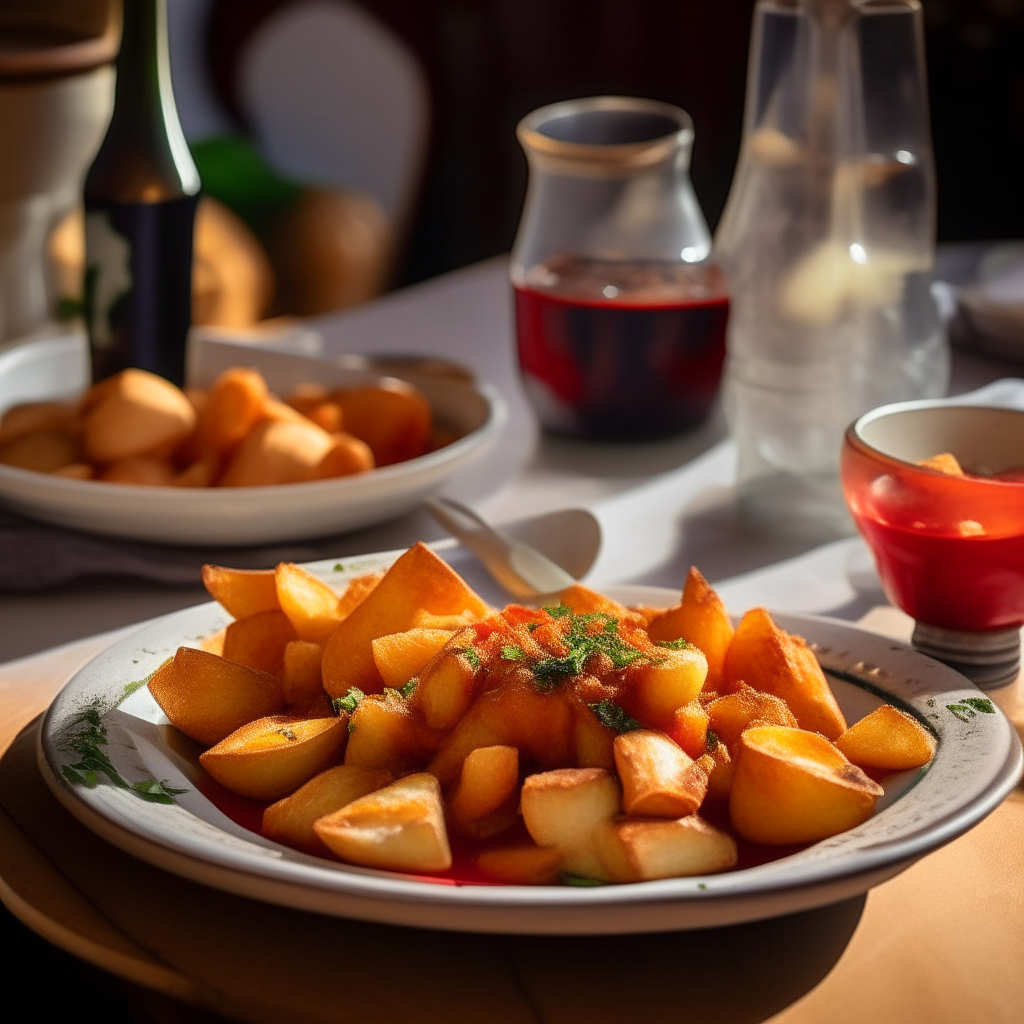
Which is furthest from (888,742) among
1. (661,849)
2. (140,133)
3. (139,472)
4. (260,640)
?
(140,133)

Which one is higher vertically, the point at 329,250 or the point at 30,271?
the point at 30,271

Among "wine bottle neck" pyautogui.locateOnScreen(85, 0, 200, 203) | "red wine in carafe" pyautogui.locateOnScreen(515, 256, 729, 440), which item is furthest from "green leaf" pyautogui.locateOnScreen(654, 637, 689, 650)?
"wine bottle neck" pyautogui.locateOnScreen(85, 0, 200, 203)

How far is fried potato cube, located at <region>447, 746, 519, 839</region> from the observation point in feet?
2.36

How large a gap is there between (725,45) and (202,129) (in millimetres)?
1459

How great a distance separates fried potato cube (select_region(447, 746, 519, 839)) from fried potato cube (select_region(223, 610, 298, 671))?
0.22 metres

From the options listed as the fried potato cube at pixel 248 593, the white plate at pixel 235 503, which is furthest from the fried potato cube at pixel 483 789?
the white plate at pixel 235 503

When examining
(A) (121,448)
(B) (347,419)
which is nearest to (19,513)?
(A) (121,448)

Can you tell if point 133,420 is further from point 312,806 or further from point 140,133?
point 312,806

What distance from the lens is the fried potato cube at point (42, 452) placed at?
1.30 m

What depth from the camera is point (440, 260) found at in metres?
4.34

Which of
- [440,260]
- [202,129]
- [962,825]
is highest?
[962,825]

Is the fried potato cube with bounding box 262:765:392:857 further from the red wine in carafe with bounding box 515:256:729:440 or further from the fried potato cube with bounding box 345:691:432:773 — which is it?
the red wine in carafe with bounding box 515:256:729:440

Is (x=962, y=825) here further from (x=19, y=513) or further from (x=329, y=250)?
(x=329, y=250)

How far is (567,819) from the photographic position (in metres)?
0.70
